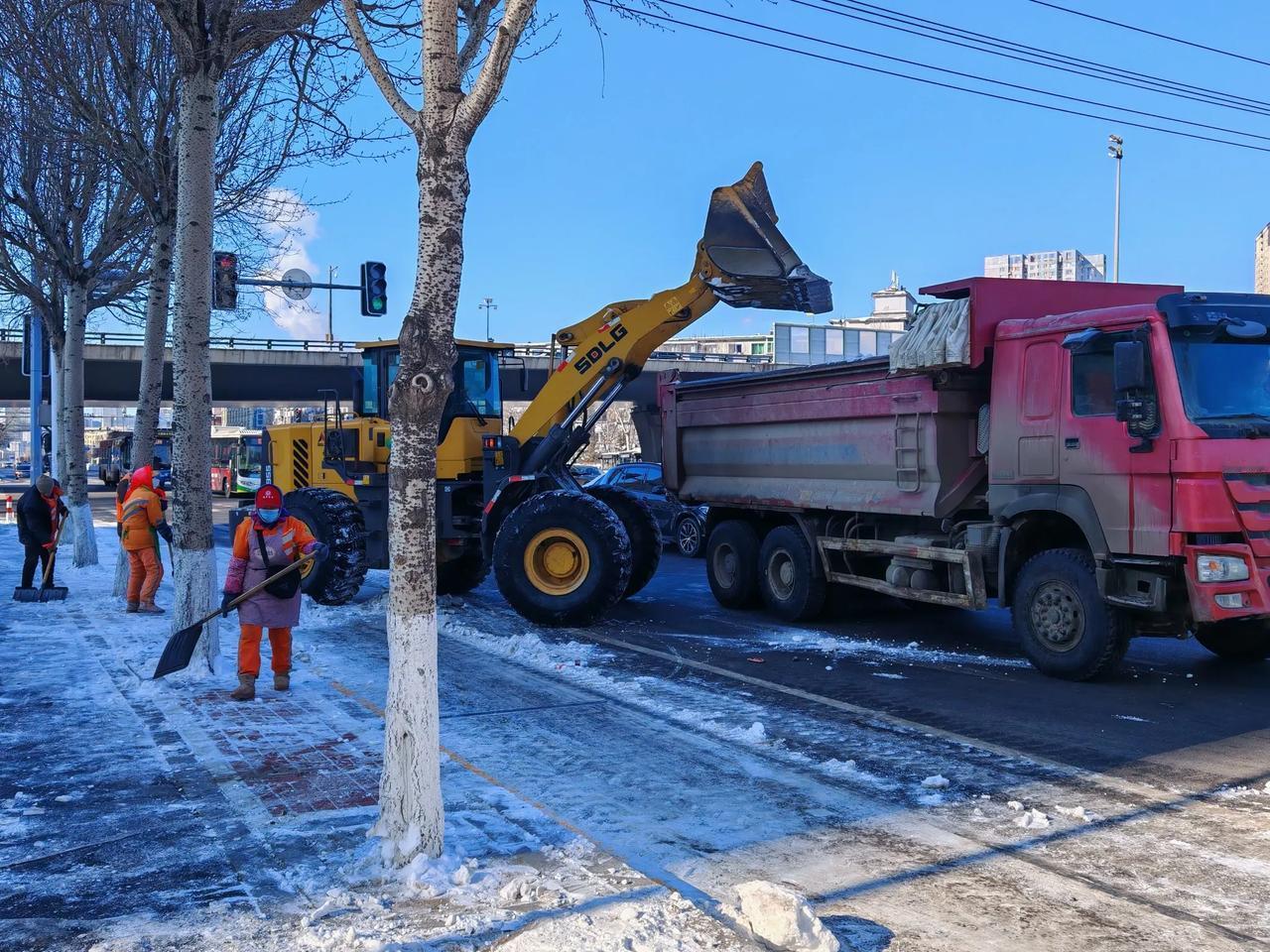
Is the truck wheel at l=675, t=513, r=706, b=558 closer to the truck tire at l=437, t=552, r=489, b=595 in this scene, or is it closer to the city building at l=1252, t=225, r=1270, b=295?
the truck tire at l=437, t=552, r=489, b=595

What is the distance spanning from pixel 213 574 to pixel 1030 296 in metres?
7.51

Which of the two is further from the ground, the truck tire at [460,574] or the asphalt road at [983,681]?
the truck tire at [460,574]

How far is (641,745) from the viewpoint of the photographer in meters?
7.02

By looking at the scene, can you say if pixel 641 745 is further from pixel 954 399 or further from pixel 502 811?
pixel 954 399

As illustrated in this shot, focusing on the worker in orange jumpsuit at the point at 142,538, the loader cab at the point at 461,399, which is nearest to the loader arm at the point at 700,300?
the loader cab at the point at 461,399

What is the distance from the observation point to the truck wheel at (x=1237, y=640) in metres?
9.45

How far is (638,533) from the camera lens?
1327 cm

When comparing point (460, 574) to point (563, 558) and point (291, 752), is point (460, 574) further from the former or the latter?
point (291, 752)

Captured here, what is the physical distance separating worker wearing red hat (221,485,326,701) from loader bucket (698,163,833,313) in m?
5.43

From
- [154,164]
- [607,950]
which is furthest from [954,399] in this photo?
[154,164]

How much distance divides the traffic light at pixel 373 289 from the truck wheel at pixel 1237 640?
11.9m

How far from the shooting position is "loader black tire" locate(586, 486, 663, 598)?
1329cm

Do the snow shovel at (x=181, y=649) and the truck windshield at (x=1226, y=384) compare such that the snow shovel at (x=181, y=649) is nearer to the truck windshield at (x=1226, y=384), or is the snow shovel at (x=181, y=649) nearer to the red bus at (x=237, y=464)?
the truck windshield at (x=1226, y=384)

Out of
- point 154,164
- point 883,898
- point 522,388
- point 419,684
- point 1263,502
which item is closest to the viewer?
point 883,898
